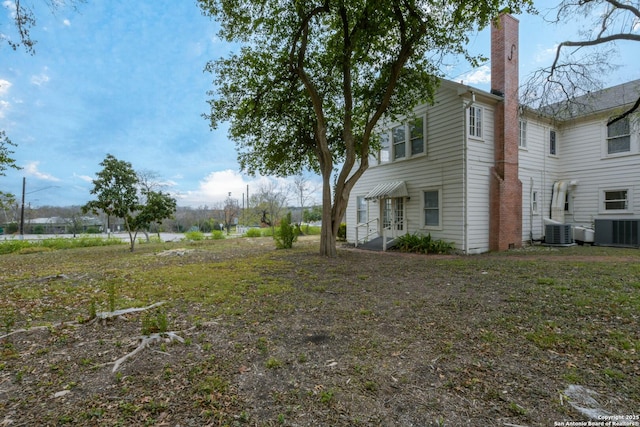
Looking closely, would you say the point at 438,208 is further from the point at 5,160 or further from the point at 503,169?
the point at 5,160

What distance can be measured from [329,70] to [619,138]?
1238 cm

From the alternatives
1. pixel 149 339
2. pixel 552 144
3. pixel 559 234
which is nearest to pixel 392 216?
pixel 559 234

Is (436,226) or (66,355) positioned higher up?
(436,226)

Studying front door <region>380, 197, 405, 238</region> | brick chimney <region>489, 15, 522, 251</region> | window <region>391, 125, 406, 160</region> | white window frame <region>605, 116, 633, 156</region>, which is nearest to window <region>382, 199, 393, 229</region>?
front door <region>380, 197, 405, 238</region>

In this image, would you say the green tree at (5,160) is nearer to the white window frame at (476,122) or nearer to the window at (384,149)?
the window at (384,149)

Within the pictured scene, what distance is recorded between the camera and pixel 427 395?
2332mm

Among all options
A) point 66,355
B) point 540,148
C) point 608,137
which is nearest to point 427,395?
point 66,355

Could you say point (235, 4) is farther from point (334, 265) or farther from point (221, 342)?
point (221, 342)

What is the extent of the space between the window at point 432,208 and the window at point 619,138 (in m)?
8.05

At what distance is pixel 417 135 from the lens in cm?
1205

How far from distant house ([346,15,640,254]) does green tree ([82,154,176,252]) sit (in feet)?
32.9

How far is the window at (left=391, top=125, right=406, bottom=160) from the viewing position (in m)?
13.0

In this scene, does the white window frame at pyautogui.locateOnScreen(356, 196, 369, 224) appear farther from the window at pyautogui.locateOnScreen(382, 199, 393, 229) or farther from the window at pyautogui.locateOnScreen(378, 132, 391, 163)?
the window at pyautogui.locateOnScreen(378, 132, 391, 163)

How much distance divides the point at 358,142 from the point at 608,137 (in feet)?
35.0
